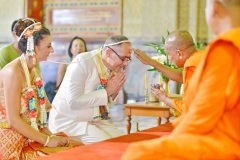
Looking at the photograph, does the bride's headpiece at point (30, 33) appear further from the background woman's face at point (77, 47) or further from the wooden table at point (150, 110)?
the background woman's face at point (77, 47)

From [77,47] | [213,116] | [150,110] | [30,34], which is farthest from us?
[77,47]

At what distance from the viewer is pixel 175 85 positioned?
387 inches

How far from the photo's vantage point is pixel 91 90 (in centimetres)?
455

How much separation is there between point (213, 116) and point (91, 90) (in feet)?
9.71

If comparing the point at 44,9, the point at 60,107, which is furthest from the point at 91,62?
the point at 44,9

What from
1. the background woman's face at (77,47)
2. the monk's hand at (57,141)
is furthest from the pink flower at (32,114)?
the background woman's face at (77,47)

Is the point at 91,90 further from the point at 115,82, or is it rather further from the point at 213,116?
the point at 213,116

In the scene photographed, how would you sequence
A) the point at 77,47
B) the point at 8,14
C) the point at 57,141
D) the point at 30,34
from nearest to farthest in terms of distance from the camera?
the point at 57,141 < the point at 30,34 < the point at 77,47 < the point at 8,14

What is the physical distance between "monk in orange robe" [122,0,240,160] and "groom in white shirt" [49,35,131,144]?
2.77m

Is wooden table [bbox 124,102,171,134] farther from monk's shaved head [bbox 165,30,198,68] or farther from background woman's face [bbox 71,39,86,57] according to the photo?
background woman's face [bbox 71,39,86,57]

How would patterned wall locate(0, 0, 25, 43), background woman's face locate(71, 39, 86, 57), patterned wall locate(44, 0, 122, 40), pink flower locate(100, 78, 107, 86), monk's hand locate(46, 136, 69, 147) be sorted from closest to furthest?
monk's hand locate(46, 136, 69, 147)
pink flower locate(100, 78, 107, 86)
background woman's face locate(71, 39, 86, 57)
patterned wall locate(44, 0, 122, 40)
patterned wall locate(0, 0, 25, 43)

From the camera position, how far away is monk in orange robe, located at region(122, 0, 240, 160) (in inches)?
64.6

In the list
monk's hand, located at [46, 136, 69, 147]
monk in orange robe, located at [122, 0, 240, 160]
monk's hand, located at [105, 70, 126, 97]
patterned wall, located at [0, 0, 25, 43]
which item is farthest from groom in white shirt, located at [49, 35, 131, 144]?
patterned wall, located at [0, 0, 25, 43]

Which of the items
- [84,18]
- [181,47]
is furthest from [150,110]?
[84,18]
